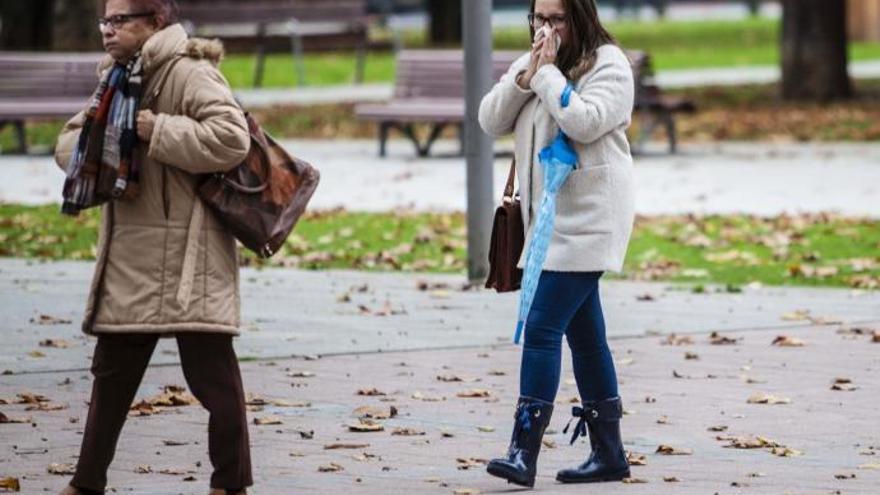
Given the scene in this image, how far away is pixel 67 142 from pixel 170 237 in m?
0.47

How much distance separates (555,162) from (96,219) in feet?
30.8

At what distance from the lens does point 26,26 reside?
34125 millimetres

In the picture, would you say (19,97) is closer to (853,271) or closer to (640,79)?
(640,79)

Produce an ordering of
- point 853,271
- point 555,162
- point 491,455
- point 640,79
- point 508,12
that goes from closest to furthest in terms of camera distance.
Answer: point 555,162, point 491,455, point 853,271, point 640,79, point 508,12

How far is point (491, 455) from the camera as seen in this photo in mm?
7723

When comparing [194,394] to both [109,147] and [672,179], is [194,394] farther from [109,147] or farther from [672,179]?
[672,179]

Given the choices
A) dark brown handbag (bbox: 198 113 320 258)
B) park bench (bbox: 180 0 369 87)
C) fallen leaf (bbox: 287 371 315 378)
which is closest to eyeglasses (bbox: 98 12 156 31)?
dark brown handbag (bbox: 198 113 320 258)

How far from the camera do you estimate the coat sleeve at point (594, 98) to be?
6.84 meters

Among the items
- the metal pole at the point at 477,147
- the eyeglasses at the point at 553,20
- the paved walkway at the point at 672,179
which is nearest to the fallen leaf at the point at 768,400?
the eyeglasses at the point at 553,20

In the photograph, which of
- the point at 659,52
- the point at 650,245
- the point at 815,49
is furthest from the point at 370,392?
the point at 659,52

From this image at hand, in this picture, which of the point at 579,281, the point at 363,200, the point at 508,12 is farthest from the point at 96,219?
the point at 508,12

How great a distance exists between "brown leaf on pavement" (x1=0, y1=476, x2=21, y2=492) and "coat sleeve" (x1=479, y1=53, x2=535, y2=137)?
180 centimetres

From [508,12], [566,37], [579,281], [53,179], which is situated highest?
[566,37]

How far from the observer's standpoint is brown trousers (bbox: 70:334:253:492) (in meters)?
6.55
